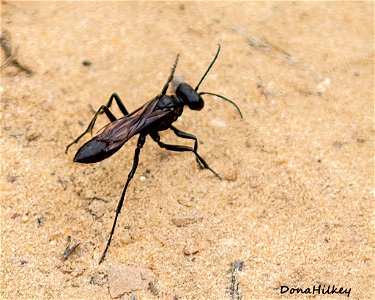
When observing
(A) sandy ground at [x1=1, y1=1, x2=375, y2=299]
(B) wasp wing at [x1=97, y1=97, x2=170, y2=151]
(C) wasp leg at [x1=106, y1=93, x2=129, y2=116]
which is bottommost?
(A) sandy ground at [x1=1, y1=1, x2=375, y2=299]

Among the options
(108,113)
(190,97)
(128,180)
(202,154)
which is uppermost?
(190,97)

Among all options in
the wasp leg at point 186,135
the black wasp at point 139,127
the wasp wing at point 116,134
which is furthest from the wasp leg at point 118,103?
the wasp leg at point 186,135

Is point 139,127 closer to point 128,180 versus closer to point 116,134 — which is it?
point 116,134

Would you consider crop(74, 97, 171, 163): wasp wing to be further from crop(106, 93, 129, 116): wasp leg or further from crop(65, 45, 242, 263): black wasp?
crop(106, 93, 129, 116): wasp leg

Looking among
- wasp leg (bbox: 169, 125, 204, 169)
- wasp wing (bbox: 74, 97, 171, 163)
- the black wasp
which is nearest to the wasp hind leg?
the black wasp

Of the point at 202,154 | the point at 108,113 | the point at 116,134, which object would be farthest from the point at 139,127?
the point at 202,154

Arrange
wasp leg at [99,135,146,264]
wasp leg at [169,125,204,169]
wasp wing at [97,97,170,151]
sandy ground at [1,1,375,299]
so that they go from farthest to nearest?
wasp leg at [169,125,204,169]
wasp wing at [97,97,170,151]
wasp leg at [99,135,146,264]
sandy ground at [1,1,375,299]

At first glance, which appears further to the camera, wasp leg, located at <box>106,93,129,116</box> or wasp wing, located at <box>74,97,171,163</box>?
wasp leg, located at <box>106,93,129,116</box>

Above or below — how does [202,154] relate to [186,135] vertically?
below
